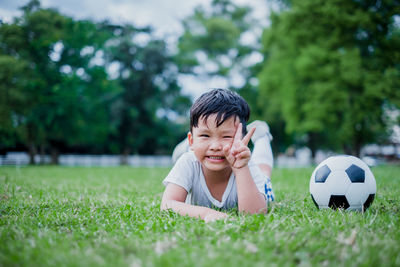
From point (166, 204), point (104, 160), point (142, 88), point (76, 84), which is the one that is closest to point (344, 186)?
point (166, 204)

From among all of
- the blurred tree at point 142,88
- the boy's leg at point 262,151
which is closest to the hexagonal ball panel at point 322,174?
the boy's leg at point 262,151

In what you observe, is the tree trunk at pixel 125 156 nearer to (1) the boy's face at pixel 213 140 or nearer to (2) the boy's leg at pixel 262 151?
(2) the boy's leg at pixel 262 151

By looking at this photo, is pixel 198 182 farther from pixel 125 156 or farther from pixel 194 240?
pixel 125 156

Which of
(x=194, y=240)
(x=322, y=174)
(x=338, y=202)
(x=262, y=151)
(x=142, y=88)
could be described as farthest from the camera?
(x=142, y=88)

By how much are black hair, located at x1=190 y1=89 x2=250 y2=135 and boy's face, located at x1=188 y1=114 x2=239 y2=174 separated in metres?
0.04

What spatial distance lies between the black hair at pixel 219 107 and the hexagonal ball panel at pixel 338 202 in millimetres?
1217

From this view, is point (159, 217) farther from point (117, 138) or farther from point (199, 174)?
point (117, 138)

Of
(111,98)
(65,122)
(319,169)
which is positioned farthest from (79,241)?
(111,98)

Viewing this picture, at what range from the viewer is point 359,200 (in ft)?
10.3

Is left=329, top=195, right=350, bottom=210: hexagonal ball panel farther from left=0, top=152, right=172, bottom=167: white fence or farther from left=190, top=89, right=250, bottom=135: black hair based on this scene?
left=0, top=152, right=172, bottom=167: white fence

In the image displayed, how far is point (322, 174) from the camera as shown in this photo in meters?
3.41

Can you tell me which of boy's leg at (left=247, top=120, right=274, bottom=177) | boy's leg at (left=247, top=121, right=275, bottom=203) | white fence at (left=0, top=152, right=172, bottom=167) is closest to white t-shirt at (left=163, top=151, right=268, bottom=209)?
boy's leg at (left=247, top=121, right=275, bottom=203)

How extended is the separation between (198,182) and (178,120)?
31.3 metres

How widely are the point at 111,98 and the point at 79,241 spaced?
84.5 ft
